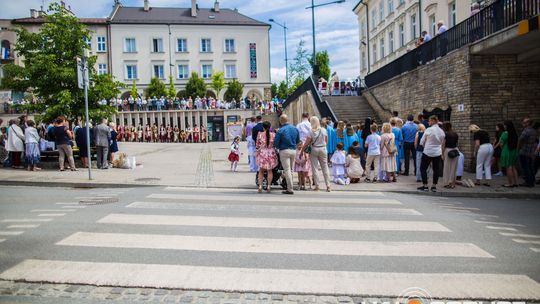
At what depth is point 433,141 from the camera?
1160 centimetres

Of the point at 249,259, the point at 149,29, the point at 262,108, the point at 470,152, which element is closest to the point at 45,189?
the point at 249,259

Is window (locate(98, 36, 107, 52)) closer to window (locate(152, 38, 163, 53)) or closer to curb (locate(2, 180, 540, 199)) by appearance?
window (locate(152, 38, 163, 53))

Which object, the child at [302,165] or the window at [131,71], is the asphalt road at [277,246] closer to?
the child at [302,165]

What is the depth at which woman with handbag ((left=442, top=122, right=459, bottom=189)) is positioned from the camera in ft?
39.5

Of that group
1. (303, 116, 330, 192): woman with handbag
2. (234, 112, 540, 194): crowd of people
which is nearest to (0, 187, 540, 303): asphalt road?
(234, 112, 540, 194): crowd of people

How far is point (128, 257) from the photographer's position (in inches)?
230

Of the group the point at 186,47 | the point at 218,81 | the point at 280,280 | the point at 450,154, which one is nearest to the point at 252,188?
the point at 450,154

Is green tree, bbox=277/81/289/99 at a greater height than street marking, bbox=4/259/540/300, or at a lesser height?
greater

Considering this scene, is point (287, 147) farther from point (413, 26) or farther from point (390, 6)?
point (390, 6)

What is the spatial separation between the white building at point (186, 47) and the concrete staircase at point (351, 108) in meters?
41.3

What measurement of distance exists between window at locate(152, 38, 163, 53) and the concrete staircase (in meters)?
45.0

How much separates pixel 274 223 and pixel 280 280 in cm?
274

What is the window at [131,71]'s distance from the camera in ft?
216

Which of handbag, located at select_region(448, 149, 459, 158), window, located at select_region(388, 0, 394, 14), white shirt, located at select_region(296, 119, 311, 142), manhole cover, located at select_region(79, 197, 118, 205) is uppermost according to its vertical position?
window, located at select_region(388, 0, 394, 14)
